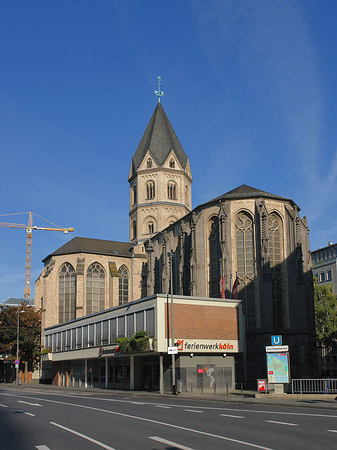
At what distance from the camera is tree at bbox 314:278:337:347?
70.9 metres

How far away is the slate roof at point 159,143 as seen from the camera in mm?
86938

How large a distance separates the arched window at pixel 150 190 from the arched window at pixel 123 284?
1310 centimetres

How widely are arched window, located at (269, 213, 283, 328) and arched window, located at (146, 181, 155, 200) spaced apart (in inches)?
1347

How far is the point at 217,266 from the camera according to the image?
180 feet

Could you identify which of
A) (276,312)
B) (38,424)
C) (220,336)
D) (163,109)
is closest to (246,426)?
(38,424)

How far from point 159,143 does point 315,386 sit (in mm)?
62655

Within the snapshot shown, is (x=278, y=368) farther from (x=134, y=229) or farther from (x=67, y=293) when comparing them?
(x=134, y=229)

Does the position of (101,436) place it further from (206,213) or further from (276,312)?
(206,213)

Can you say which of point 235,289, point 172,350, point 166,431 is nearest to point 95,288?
point 235,289

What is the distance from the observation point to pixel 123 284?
7888cm

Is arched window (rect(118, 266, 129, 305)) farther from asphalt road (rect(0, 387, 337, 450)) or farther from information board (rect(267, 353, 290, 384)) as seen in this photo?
asphalt road (rect(0, 387, 337, 450))

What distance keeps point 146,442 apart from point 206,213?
149 ft

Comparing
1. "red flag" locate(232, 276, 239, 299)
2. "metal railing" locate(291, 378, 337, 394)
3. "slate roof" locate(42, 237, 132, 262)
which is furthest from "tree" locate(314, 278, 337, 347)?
"metal railing" locate(291, 378, 337, 394)

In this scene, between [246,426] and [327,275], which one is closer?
[246,426]
